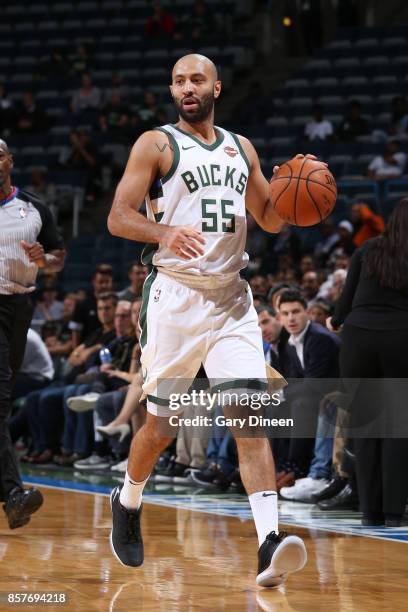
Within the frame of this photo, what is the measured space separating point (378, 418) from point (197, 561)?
1.70 meters

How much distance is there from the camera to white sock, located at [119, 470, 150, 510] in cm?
487

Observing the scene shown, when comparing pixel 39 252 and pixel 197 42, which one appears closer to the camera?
pixel 39 252

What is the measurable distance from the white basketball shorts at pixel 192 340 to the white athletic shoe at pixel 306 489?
266 centimetres

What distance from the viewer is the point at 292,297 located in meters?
7.48

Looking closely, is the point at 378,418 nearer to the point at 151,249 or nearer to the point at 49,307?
the point at 151,249

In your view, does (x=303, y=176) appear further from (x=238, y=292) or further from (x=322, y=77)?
(x=322, y=77)

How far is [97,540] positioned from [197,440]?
2744mm

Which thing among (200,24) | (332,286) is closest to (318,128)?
(200,24)

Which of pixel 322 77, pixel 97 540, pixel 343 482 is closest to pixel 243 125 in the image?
pixel 322 77

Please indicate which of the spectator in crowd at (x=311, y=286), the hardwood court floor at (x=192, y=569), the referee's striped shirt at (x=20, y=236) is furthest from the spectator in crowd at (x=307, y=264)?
the referee's striped shirt at (x=20, y=236)

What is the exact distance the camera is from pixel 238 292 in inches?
186

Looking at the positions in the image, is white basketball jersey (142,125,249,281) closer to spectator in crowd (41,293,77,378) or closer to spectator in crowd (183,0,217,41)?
spectator in crowd (41,293,77,378)

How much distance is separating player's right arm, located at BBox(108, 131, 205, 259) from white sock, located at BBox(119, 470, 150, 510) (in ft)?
3.49

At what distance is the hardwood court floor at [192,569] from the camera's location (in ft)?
13.5
